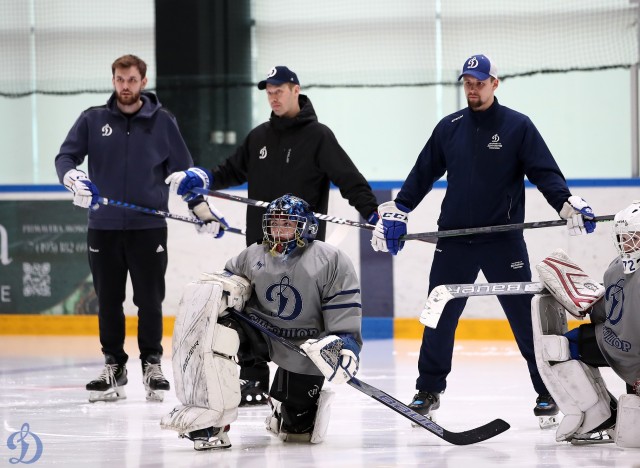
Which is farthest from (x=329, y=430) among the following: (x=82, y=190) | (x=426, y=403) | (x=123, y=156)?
(x=123, y=156)

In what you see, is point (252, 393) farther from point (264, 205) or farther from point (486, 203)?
point (486, 203)

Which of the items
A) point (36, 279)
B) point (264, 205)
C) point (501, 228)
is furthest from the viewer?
point (36, 279)

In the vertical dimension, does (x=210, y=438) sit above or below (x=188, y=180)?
below

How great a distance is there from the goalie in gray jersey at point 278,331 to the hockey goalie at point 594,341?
0.69 meters

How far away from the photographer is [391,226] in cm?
478

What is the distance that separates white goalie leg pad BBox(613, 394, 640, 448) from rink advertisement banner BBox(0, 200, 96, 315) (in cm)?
499

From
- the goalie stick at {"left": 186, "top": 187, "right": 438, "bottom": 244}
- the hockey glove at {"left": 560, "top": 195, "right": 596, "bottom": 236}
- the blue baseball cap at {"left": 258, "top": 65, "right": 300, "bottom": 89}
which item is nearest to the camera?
the hockey glove at {"left": 560, "top": 195, "right": 596, "bottom": 236}

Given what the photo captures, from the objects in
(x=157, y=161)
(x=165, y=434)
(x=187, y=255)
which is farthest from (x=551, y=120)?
(x=165, y=434)

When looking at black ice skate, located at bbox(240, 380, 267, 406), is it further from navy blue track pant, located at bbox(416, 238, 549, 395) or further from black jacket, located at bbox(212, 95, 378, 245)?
navy blue track pant, located at bbox(416, 238, 549, 395)

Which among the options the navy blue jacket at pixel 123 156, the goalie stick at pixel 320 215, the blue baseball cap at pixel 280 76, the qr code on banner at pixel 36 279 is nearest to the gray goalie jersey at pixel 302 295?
the goalie stick at pixel 320 215

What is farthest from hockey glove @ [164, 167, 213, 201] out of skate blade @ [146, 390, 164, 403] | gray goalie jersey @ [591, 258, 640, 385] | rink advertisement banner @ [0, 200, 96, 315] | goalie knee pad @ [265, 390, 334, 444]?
rink advertisement banner @ [0, 200, 96, 315]

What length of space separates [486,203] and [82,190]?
5.70ft

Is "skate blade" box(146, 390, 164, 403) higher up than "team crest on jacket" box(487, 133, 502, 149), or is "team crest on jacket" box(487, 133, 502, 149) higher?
"team crest on jacket" box(487, 133, 502, 149)

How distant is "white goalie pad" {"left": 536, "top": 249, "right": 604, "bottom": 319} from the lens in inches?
165
